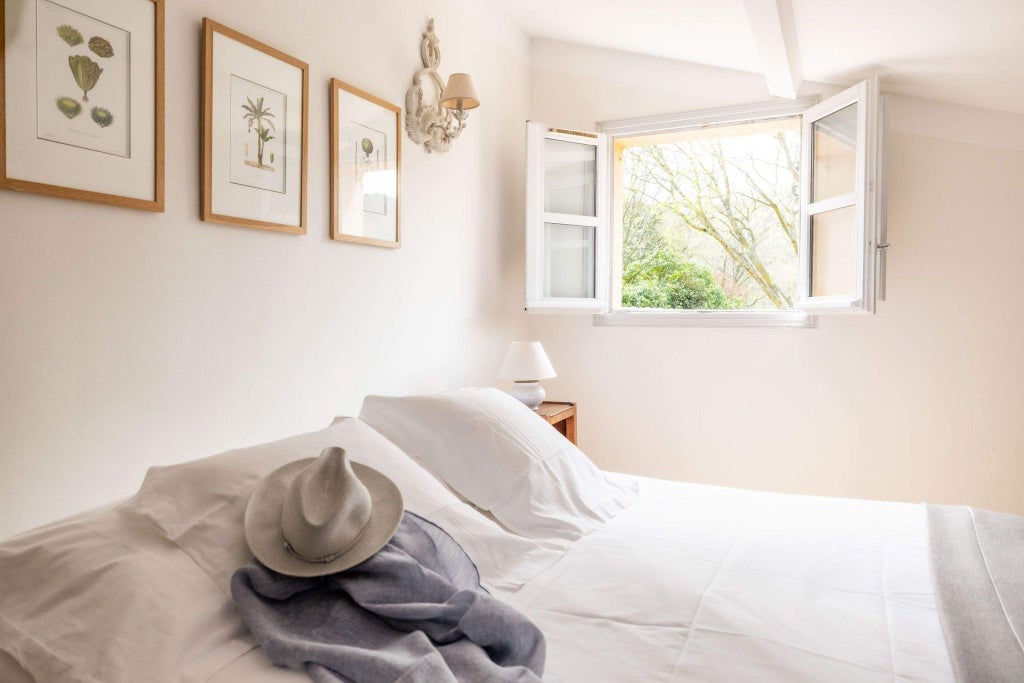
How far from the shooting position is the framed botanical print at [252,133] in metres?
1.93

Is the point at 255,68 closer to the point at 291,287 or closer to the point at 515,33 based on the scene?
the point at 291,287

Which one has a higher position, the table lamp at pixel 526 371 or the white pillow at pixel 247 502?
the table lamp at pixel 526 371

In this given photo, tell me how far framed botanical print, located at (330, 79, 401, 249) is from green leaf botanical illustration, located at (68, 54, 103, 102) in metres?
0.84

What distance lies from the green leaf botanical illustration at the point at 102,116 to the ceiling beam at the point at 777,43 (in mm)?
1943

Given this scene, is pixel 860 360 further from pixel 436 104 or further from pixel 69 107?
pixel 69 107

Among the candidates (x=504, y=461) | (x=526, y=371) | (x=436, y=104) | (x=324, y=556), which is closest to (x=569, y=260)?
(x=526, y=371)

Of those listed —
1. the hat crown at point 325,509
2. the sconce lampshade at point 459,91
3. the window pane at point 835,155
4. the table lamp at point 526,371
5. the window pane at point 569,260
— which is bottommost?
the hat crown at point 325,509

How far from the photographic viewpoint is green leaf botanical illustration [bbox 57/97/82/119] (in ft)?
5.14

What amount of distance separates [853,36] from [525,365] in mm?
1860

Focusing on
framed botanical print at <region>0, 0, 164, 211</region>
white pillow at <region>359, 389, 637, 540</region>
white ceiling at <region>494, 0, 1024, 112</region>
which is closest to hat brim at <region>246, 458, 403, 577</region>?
white pillow at <region>359, 389, 637, 540</region>

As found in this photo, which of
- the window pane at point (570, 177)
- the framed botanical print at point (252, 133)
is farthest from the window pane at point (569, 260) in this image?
the framed botanical print at point (252, 133)

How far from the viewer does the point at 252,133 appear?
207cm

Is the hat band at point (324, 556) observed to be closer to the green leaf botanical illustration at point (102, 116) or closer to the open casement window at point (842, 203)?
the green leaf botanical illustration at point (102, 116)

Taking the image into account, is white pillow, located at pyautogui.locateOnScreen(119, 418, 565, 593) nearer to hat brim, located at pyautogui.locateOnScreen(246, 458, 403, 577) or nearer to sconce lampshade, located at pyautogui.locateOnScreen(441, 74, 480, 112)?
hat brim, located at pyautogui.locateOnScreen(246, 458, 403, 577)
